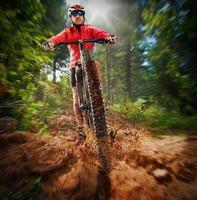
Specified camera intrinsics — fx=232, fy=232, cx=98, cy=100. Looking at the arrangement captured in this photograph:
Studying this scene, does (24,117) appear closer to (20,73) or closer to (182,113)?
(20,73)

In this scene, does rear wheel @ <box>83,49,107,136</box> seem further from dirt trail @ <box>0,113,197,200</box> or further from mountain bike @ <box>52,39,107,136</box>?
dirt trail @ <box>0,113,197,200</box>

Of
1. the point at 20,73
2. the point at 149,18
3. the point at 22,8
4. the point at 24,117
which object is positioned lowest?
the point at 24,117

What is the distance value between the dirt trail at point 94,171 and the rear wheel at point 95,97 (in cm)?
18

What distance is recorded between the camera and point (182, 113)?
6.37 meters

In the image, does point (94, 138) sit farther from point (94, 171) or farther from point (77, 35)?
point (77, 35)

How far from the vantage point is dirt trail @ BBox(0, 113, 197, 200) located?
7.68 feet

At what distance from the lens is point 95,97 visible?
3.13 meters

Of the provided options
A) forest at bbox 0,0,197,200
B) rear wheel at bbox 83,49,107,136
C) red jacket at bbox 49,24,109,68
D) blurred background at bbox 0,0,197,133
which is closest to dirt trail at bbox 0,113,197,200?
forest at bbox 0,0,197,200

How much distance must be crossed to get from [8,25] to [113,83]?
21575 mm

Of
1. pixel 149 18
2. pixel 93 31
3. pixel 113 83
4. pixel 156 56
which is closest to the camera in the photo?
pixel 93 31

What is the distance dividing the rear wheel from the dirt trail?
18 cm

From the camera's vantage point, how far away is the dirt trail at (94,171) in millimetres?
2342

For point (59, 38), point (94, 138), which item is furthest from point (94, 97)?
point (59, 38)

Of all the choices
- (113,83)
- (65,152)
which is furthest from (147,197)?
(113,83)
